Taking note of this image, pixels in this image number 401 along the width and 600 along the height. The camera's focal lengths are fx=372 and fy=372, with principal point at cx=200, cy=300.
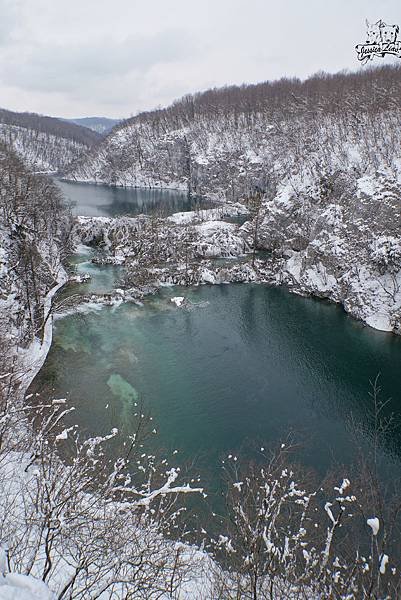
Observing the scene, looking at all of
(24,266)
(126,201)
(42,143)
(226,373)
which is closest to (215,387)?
(226,373)

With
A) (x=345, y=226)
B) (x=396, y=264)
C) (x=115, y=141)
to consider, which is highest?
(x=115, y=141)

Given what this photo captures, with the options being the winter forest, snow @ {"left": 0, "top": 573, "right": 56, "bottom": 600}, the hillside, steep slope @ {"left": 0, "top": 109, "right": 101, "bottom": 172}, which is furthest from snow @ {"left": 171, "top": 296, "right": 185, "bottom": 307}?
steep slope @ {"left": 0, "top": 109, "right": 101, "bottom": 172}

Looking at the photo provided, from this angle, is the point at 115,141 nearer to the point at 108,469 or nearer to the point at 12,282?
the point at 12,282

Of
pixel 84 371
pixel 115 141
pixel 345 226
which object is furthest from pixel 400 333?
pixel 115 141

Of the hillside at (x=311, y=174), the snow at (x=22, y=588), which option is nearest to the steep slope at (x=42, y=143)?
the hillside at (x=311, y=174)

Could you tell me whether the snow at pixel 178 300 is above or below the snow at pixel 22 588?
below

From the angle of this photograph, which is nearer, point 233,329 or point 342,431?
point 342,431

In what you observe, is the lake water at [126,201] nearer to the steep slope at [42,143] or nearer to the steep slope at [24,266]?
the steep slope at [24,266]
